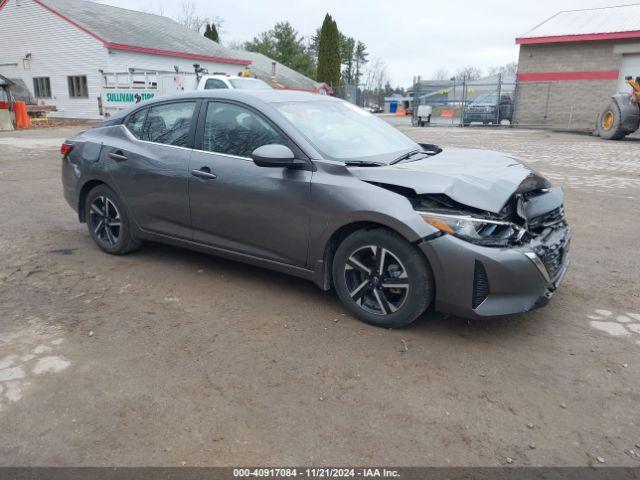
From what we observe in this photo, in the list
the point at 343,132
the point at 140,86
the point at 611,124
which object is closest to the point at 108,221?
the point at 343,132

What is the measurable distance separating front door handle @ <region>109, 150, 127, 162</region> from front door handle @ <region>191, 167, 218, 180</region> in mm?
928

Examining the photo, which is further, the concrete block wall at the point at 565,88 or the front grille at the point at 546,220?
the concrete block wall at the point at 565,88

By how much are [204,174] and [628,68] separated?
90.7 feet

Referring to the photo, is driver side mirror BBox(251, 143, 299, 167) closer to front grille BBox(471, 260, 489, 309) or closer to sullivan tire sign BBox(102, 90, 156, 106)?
front grille BBox(471, 260, 489, 309)

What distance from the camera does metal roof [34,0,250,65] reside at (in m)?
27.5

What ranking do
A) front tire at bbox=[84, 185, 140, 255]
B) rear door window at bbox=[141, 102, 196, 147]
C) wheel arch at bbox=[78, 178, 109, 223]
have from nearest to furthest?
1. rear door window at bbox=[141, 102, 196, 147]
2. front tire at bbox=[84, 185, 140, 255]
3. wheel arch at bbox=[78, 178, 109, 223]

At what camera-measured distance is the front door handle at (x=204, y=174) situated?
4.23 meters

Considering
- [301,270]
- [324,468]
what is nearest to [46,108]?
[301,270]

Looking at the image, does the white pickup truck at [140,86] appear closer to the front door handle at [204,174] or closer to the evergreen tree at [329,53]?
the front door handle at [204,174]

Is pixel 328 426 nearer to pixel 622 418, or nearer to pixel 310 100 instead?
pixel 622 418

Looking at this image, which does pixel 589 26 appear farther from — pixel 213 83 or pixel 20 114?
pixel 20 114

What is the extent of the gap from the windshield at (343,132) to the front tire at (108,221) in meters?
1.97

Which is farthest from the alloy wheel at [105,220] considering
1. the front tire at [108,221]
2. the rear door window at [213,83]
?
the rear door window at [213,83]

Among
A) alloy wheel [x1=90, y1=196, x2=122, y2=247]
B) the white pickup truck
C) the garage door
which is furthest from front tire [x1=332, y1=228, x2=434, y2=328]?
the garage door
